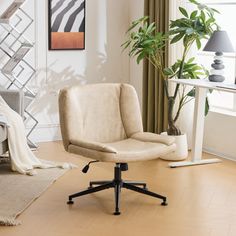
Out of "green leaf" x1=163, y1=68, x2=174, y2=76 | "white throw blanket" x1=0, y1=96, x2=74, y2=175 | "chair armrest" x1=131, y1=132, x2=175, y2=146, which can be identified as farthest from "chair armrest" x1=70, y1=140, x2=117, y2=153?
"green leaf" x1=163, y1=68, x2=174, y2=76

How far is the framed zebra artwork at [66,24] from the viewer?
20.4 ft

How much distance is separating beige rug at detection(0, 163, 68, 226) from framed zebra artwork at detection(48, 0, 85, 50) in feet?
5.60

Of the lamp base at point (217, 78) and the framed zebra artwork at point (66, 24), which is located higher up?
the framed zebra artwork at point (66, 24)

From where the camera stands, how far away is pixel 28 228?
11.9ft

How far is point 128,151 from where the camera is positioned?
387 cm

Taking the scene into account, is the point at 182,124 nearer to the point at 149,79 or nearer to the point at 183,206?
the point at 149,79

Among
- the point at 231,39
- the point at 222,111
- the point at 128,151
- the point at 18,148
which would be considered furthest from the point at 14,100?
the point at 231,39

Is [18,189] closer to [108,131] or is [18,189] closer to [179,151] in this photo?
[108,131]

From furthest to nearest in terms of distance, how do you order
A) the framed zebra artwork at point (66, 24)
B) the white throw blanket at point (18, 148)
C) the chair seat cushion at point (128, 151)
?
the framed zebra artwork at point (66, 24), the white throw blanket at point (18, 148), the chair seat cushion at point (128, 151)

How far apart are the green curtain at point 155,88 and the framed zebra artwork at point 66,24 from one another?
748 mm

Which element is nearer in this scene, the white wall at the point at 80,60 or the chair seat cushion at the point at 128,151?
the chair seat cushion at the point at 128,151

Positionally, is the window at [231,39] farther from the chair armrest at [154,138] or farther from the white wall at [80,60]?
the chair armrest at [154,138]

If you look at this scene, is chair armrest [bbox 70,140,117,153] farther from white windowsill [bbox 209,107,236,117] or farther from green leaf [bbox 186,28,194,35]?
white windowsill [bbox 209,107,236,117]

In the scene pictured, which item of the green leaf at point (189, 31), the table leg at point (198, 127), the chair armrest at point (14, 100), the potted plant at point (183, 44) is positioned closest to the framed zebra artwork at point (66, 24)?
the potted plant at point (183, 44)
